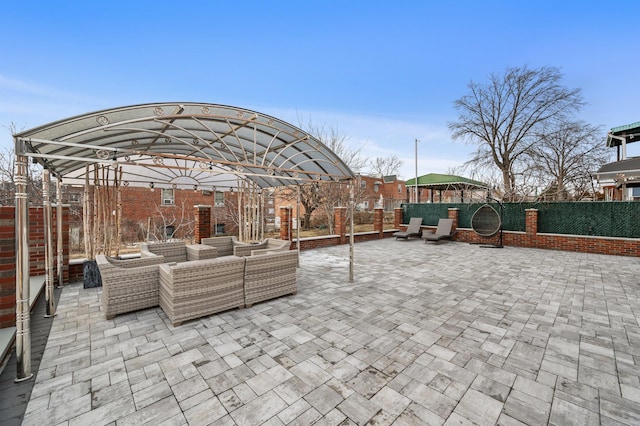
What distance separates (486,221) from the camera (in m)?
11.0

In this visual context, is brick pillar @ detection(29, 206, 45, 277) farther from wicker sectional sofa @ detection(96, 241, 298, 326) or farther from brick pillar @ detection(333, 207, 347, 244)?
brick pillar @ detection(333, 207, 347, 244)

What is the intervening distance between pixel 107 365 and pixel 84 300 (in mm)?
2718

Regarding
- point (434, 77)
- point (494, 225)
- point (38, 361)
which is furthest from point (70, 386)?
point (434, 77)

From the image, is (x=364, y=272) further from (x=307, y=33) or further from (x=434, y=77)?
(x=434, y=77)

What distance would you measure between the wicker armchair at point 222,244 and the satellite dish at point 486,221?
9.85 m

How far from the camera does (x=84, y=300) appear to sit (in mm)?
4531

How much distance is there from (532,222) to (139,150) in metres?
12.8

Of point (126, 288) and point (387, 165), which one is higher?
point (387, 165)

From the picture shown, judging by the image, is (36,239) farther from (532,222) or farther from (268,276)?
(532,222)

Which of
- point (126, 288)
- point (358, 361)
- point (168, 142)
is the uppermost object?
point (168, 142)

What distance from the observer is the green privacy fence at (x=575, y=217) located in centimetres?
844

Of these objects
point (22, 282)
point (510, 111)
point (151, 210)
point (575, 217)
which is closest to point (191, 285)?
point (22, 282)

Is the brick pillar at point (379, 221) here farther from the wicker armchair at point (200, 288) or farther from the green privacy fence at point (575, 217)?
the wicker armchair at point (200, 288)

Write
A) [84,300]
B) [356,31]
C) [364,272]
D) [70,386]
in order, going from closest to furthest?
[70,386]
[84,300]
[364,272]
[356,31]
